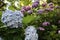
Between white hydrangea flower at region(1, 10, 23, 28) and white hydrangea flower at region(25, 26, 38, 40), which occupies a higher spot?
white hydrangea flower at region(1, 10, 23, 28)

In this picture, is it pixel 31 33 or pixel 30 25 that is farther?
pixel 30 25

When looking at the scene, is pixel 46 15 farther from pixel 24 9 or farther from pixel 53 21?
pixel 24 9

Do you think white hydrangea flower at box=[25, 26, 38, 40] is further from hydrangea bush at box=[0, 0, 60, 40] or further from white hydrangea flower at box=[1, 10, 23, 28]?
white hydrangea flower at box=[1, 10, 23, 28]

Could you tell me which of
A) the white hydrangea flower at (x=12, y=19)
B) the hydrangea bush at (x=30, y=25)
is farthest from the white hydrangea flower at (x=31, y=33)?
the white hydrangea flower at (x=12, y=19)

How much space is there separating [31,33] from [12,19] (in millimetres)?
254

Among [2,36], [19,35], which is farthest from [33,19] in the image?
[2,36]

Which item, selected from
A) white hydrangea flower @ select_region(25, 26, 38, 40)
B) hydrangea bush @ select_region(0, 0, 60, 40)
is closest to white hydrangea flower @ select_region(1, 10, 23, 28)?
hydrangea bush @ select_region(0, 0, 60, 40)

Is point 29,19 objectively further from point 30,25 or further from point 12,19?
point 12,19

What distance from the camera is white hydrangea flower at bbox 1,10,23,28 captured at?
225 cm

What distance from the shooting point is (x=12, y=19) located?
2264 mm

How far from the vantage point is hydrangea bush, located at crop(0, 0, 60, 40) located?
2.25 meters

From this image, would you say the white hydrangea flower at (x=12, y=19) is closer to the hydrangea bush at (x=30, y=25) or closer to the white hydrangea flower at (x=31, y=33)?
the hydrangea bush at (x=30, y=25)

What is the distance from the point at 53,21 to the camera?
2.44m

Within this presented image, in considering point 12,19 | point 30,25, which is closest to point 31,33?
point 30,25
